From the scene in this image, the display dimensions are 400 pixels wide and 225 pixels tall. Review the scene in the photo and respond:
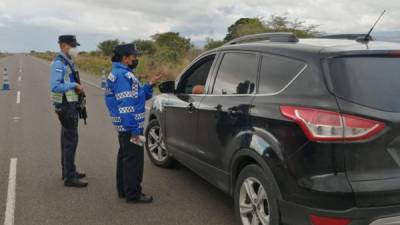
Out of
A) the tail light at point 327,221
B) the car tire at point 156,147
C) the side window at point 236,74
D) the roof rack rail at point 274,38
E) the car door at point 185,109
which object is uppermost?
the roof rack rail at point 274,38

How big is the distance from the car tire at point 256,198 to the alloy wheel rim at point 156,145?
256 centimetres

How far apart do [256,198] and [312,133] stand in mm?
944

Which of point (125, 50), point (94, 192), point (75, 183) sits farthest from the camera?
point (75, 183)

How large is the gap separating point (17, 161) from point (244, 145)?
466cm

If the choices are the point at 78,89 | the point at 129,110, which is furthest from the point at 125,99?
the point at 78,89

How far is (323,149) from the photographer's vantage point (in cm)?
328

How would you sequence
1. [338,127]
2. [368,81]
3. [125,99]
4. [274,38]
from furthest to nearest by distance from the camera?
[125,99] < [274,38] < [368,81] < [338,127]

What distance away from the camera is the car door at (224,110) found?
4.28 m

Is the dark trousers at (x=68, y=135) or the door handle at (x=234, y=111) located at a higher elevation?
the door handle at (x=234, y=111)

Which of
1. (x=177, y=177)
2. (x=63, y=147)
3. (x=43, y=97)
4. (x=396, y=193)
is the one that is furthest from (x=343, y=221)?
(x=43, y=97)

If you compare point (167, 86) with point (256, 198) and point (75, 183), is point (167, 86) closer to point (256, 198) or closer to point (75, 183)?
point (75, 183)

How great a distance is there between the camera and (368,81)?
340cm

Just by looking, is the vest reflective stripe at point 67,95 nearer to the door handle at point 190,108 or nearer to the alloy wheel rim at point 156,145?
the alloy wheel rim at point 156,145

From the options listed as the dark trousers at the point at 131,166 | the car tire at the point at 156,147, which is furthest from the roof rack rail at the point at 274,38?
the car tire at the point at 156,147
